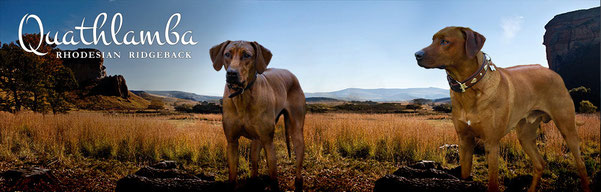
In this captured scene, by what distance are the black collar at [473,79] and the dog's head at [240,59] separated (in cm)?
205

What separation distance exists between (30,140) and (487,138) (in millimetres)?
12808

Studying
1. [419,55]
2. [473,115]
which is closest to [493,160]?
[473,115]

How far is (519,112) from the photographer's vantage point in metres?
3.45

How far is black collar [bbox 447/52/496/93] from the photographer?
307 cm

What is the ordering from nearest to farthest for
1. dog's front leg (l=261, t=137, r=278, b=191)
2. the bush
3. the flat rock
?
dog's front leg (l=261, t=137, r=278, b=191), the flat rock, the bush

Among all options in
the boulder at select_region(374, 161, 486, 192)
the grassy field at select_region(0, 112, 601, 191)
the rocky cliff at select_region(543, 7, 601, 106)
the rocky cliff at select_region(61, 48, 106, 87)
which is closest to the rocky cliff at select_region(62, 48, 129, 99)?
the rocky cliff at select_region(61, 48, 106, 87)

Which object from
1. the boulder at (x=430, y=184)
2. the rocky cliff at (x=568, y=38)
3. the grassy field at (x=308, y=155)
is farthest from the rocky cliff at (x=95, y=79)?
the rocky cliff at (x=568, y=38)

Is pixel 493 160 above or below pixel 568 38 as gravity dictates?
below

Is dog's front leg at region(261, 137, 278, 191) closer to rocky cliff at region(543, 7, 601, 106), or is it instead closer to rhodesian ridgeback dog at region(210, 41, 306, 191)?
rhodesian ridgeback dog at region(210, 41, 306, 191)

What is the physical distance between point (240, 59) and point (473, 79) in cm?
241

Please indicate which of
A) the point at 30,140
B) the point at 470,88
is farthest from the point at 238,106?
the point at 30,140

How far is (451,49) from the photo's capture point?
305 centimetres

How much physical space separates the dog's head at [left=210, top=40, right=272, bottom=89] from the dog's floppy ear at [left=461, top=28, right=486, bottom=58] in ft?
6.86

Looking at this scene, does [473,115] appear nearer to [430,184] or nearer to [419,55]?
[419,55]
